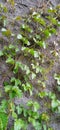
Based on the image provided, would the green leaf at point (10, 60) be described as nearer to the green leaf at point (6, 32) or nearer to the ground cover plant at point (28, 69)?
the ground cover plant at point (28, 69)

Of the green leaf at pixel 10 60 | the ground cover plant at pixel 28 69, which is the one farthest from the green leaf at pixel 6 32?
the green leaf at pixel 10 60

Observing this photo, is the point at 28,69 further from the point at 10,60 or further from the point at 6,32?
the point at 6,32

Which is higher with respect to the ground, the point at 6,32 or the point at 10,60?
the point at 6,32

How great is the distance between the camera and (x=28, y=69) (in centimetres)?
227

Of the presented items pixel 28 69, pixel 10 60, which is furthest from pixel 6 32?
pixel 28 69

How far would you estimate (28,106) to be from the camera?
A: 220cm

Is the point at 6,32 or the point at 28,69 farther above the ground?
the point at 6,32

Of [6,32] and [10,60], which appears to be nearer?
[10,60]

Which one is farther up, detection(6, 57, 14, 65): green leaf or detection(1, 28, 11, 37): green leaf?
detection(1, 28, 11, 37): green leaf

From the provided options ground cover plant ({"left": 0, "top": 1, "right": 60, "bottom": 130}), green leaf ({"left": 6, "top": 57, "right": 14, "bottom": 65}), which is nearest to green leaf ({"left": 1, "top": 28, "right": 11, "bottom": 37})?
ground cover plant ({"left": 0, "top": 1, "right": 60, "bottom": 130})

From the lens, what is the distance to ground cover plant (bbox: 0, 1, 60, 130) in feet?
7.02

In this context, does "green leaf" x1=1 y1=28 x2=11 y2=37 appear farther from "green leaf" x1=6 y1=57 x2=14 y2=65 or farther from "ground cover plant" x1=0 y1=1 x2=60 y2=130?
A: "green leaf" x1=6 y1=57 x2=14 y2=65

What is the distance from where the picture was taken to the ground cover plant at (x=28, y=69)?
7.02ft

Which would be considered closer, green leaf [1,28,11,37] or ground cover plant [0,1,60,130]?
ground cover plant [0,1,60,130]
